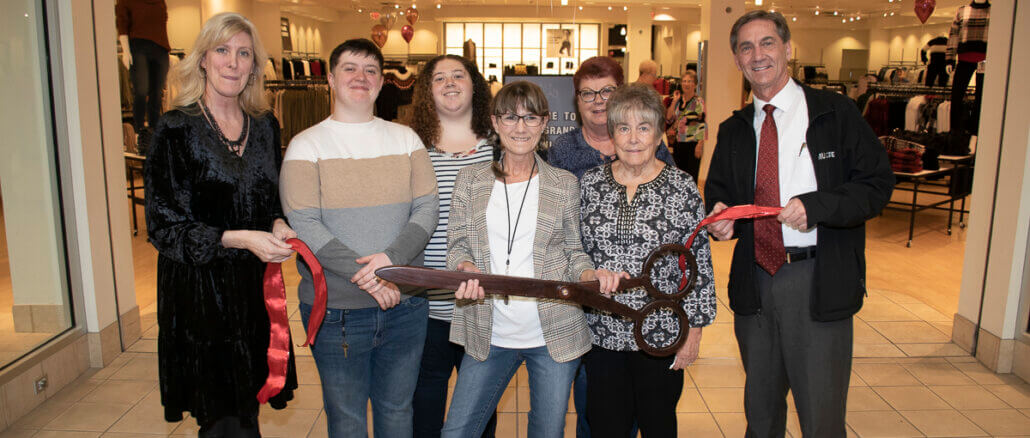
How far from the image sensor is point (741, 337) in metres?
2.35

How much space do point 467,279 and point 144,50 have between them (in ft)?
16.8

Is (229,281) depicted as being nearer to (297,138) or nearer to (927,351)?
(297,138)

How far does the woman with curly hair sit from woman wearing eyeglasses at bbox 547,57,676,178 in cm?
32

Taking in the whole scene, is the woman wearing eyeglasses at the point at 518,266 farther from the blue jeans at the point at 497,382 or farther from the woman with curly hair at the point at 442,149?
the woman with curly hair at the point at 442,149

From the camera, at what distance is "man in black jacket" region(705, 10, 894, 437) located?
83.1 inches

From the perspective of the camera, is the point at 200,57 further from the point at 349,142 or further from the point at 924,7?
the point at 924,7

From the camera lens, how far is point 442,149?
2.36 metres

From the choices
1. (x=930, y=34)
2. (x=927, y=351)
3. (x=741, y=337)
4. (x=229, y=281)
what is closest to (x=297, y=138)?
(x=229, y=281)

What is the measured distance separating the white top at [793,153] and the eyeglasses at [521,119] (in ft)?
2.50

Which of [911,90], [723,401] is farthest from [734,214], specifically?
[911,90]

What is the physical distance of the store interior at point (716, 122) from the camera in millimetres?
3438

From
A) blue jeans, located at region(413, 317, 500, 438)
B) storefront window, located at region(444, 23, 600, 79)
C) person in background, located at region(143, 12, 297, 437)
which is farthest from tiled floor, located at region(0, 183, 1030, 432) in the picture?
storefront window, located at region(444, 23, 600, 79)

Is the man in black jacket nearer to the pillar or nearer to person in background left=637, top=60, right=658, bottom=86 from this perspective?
person in background left=637, top=60, right=658, bottom=86

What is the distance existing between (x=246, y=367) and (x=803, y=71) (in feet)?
50.5
